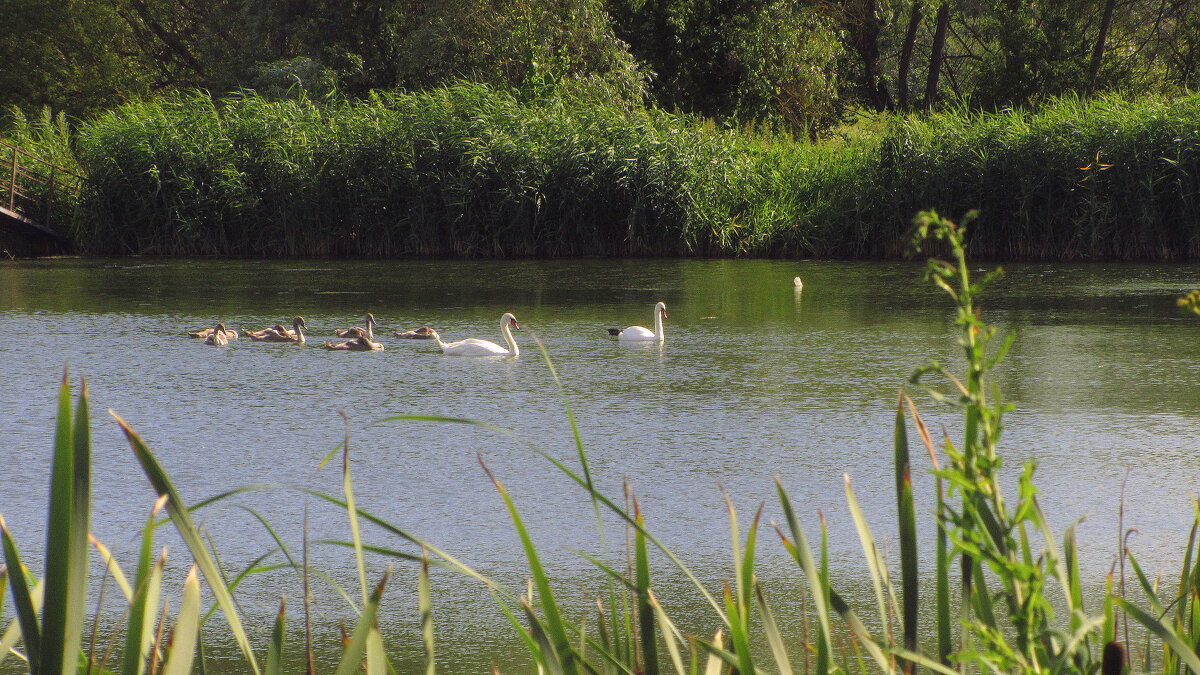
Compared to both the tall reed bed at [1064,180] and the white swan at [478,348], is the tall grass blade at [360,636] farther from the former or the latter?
the tall reed bed at [1064,180]

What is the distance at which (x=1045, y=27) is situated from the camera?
24516 millimetres

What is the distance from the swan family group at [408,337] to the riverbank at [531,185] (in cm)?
725

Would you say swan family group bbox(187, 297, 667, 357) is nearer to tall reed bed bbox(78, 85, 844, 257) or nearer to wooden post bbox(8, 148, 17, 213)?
tall reed bed bbox(78, 85, 844, 257)

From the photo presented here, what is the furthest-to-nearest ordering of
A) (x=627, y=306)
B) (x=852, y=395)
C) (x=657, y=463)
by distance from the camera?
(x=627, y=306) < (x=852, y=395) < (x=657, y=463)

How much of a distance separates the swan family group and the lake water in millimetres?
130

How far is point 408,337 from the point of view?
9.28 meters

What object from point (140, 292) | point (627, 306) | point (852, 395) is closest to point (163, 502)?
point (852, 395)

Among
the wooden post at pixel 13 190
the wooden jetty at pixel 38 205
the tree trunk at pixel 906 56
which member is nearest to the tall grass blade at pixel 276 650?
the wooden post at pixel 13 190

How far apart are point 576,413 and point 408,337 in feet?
10.3

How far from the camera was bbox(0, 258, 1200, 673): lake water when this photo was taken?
4.07 metres

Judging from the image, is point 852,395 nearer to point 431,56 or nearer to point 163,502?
point 163,502

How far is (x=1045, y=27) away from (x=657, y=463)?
21645 mm

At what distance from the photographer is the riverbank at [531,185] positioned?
15.9 m

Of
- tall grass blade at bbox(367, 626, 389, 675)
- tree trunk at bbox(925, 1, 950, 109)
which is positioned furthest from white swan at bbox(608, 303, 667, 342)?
tree trunk at bbox(925, 1, 950, 109)
